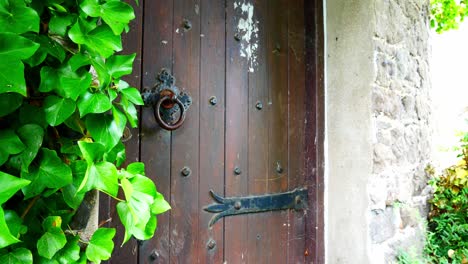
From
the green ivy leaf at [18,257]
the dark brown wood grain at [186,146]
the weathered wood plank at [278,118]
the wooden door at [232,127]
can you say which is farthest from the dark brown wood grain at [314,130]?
the green ivy leaf at [18,257]

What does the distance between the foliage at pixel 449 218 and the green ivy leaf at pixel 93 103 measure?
191 cm

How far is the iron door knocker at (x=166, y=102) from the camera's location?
47.4 inches

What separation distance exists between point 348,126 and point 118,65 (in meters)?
1.26

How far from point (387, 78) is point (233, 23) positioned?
2.73 ft

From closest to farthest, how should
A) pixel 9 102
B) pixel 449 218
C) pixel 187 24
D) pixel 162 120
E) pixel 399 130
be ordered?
pixel 9 102
pixel 162 120
pixel 187 24
pixel 399 130
pixel 449 218

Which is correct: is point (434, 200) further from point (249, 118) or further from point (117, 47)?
point (117, 47)

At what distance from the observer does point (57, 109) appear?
2.15ft

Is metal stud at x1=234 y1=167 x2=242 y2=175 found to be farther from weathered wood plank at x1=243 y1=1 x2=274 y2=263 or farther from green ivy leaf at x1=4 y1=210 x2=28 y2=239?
green ivy leaf at x1=4 y1=210 x2=28 y2=239

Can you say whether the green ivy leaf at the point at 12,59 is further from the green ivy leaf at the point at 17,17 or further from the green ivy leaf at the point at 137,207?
the green ivy leaf at the point at 137,207

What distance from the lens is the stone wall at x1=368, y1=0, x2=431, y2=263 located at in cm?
171

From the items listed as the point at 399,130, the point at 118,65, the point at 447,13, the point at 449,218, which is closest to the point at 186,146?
the point at 118,65

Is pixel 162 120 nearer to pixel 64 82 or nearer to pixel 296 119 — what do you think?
pixel 64 82

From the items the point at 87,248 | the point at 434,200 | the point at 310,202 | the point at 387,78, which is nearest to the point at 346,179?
the point at 310,202

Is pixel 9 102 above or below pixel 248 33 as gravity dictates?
below
